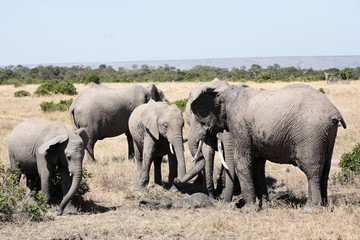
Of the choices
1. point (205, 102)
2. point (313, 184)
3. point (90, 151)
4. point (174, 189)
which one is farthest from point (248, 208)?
point (90, 151)

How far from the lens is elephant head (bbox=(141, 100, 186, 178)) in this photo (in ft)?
30.2

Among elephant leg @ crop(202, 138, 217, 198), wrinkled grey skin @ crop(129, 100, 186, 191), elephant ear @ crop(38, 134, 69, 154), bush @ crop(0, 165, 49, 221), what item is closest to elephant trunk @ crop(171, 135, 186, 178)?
wrinkled grey skin @ crop(129, 100, 186, 191)

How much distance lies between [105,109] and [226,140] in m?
5.16

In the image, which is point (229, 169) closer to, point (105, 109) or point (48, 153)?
point (48, 153)

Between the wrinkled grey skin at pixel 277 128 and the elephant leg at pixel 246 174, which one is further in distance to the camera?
the elephant leg at pixel 246 174

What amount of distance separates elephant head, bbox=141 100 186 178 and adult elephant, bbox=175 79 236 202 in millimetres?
221

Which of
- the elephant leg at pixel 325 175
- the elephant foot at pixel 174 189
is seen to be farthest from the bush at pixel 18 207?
the elephant leg at pixel 325 175

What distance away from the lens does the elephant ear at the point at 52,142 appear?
26.0 feet

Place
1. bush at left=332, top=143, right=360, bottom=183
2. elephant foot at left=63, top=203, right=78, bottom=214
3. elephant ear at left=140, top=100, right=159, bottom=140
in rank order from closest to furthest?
elephant foot at left=63, top=203, right=78, bottom=214 < elephant ear at left=140, top=100, right=159, bottom=140 < bush at left=332, top=143, right=360, bottom=183

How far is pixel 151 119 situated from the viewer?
385 inches

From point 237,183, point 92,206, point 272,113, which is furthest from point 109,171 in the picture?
point 272,113

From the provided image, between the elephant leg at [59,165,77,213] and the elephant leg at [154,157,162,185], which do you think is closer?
the elephant leg at [59,165,77,213]

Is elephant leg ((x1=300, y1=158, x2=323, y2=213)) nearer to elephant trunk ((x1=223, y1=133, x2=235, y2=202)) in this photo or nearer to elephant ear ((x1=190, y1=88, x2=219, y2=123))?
elephant trunk ((x1=223, y1=133, x2=235, y2=202))

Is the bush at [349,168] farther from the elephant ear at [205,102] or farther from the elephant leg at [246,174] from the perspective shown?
the elephant ear at [205,102]
